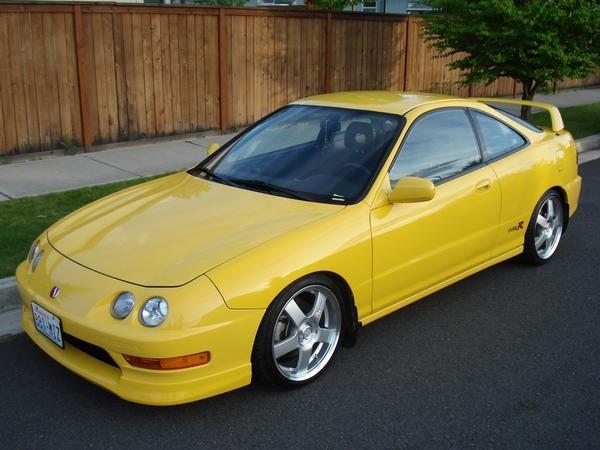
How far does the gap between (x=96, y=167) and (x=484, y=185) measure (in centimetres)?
556

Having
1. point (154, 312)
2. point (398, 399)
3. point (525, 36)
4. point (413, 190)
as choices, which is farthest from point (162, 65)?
point (398, 399)

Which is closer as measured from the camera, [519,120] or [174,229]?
[174,229]

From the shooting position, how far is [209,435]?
12.0 ft

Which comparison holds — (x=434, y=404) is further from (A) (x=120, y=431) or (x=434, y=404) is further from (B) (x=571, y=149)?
(B) (x=571, y=149)

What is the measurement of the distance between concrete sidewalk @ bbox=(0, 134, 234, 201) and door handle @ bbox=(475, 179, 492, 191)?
4799mm

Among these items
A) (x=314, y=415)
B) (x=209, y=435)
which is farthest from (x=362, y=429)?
(x=209, y=435)

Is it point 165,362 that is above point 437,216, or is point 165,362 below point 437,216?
below

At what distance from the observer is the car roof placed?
16.6 ft

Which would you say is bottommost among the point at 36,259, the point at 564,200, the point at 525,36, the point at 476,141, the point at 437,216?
the point at 564,200

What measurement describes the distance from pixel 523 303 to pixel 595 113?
10302 mm

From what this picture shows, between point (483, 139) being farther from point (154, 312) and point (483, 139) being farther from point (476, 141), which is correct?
point (154, 312)

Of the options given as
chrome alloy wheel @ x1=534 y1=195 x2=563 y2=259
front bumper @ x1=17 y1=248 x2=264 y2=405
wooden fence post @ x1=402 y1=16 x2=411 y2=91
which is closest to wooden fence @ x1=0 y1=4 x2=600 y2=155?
wooden fence post @ x1=402 y1=16 x2=411 y2=91

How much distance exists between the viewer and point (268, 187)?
15.5 ft

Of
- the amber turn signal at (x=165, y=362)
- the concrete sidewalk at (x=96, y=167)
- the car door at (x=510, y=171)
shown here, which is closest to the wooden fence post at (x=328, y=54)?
the concrete sidewalk at (x=96, y=167)
